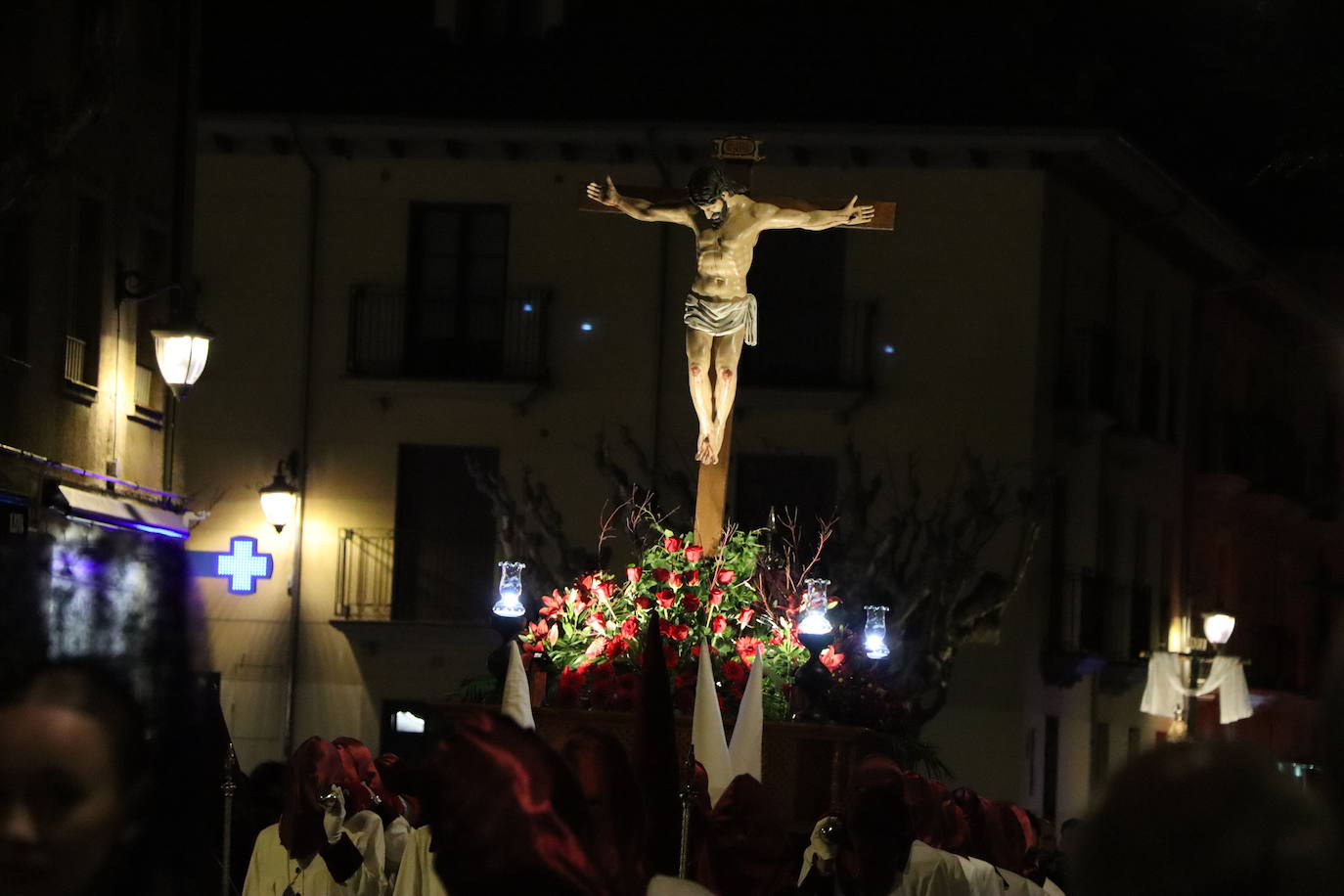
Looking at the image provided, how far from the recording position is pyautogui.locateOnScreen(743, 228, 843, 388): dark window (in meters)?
27.0

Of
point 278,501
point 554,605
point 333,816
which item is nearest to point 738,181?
point 554,605

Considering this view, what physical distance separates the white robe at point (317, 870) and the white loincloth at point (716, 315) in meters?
4.52

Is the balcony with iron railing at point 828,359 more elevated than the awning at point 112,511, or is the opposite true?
the balcony with iron railing at point 828,359

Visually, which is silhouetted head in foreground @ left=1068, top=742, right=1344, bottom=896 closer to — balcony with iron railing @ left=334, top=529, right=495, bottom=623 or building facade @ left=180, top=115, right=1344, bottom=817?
building facade @ left=180, top=115, right=1344, bottom=817

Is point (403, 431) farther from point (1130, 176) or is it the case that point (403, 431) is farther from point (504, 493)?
point (1130, 176)

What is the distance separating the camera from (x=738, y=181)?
474 inches

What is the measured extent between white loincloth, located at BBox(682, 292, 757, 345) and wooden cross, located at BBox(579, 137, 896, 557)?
0.44 m

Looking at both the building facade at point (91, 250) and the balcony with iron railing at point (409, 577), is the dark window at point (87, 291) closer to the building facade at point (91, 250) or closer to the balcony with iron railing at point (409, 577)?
the building facade at point (91, 250)

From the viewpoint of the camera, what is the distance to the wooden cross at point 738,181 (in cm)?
1152

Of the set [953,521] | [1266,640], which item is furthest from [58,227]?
[1266,640]

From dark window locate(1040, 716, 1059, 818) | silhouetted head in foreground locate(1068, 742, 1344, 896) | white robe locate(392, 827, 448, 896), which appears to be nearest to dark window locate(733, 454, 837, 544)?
dark window locate(1040, 716, 1059, 818)

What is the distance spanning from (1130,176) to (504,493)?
27.5ft

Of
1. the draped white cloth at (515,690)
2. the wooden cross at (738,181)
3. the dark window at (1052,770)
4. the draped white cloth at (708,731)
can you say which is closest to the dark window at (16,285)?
the wooden cross at (738,181)

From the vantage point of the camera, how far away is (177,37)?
20.0m
